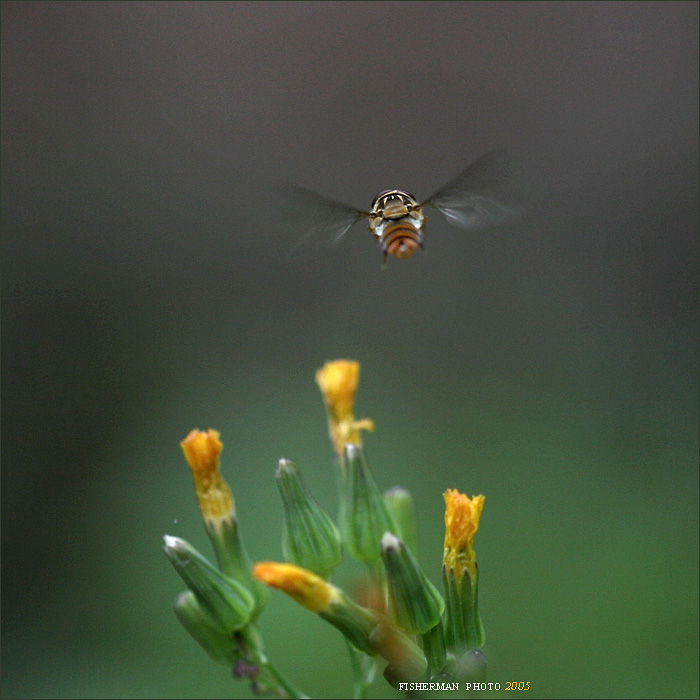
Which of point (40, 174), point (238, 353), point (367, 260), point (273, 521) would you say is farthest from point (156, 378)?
point (40, 174)

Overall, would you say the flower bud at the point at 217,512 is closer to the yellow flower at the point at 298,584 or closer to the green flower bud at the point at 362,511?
the green flower bud at the point at 362,511

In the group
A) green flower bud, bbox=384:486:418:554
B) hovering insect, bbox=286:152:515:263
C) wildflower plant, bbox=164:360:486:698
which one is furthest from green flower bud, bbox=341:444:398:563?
hovering insect, bbox=286:152:515:263

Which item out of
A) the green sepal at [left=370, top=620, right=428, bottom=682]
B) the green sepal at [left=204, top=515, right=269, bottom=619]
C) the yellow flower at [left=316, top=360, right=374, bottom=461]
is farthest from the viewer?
the yellow flower at [left=316, top=360, right=374, bottom=461]

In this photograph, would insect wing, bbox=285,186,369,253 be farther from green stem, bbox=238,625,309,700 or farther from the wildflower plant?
green stem, bbox=238,625,309,700

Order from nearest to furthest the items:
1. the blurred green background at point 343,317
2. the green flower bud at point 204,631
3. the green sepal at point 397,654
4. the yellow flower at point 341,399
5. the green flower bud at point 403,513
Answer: the green sepal at point 397,654 → the green flower bud at point 204,631 → the green flower bud at point 403,513 → the yellow flower at point 341,399 → the blurred green background at point 343,317

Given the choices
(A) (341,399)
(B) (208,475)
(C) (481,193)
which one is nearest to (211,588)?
(B) (208,475)

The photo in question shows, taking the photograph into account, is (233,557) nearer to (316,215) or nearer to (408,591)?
(408,591)

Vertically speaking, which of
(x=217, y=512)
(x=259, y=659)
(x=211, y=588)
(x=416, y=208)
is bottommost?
(x=259, y=659)

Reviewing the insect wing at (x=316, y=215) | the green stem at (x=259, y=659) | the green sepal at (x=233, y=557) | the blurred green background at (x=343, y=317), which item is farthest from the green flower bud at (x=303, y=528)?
the blurred green background at (x=343, y=317)
